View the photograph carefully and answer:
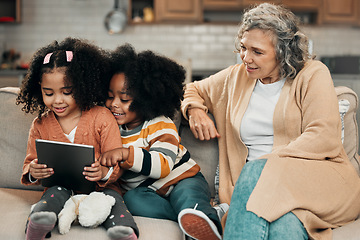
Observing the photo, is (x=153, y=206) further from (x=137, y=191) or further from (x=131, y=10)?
(x=131, y=10)

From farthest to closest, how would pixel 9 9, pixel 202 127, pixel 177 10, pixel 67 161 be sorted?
1. pixel 9 9
2. pixel 177 10
3. pixel 202 127
4. pixel 67 161

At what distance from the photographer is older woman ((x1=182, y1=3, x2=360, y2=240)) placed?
4.60ft

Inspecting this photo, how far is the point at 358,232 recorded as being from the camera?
1.50 meters

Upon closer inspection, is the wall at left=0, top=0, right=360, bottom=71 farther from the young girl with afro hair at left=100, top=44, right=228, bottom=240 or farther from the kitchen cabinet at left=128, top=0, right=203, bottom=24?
the young girl with afro hair at left=100, top=44, right=228, bottom=240

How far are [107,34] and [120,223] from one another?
392cm

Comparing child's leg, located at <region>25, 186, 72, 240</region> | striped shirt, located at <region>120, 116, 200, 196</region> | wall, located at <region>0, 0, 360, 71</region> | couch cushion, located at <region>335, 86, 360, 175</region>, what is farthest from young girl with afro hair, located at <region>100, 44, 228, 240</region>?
wall, located at <region>0, 0, 360, 71</region>

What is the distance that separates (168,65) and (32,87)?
1.94ft

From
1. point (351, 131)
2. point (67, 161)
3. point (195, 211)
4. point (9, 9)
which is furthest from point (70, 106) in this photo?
point (9, 9)

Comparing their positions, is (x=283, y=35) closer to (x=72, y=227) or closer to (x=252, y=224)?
(x=252, y=224)

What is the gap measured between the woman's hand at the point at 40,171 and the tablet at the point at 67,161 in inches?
0.6

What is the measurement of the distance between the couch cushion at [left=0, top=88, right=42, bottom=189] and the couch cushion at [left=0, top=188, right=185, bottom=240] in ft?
0.58

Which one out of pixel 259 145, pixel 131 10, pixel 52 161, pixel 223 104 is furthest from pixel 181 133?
pixel 131 10

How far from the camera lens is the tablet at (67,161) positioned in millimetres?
1521

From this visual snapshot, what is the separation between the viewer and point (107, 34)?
507cm
